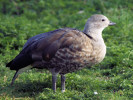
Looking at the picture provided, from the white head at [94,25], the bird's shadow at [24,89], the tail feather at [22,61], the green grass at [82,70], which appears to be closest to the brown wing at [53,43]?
the tail feather at [22,61]

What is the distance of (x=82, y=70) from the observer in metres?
7.23

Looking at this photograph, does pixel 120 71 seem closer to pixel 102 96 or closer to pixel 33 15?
pixel 102 96

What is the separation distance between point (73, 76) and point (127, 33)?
3061 millimetres

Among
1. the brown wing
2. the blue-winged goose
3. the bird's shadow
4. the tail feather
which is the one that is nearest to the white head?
the blue-winged goose

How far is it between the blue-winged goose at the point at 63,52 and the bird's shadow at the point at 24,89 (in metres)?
0.43

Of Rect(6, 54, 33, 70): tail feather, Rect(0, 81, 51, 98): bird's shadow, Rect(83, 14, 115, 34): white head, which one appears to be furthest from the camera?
Rect(83, 14, 115, 34): white head

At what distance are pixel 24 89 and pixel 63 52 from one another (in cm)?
128

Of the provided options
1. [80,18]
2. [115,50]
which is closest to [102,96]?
[115,50]

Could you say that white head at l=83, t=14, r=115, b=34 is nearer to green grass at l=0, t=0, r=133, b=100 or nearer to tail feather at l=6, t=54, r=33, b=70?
green grass at l=0, t=0, r=133, b=100

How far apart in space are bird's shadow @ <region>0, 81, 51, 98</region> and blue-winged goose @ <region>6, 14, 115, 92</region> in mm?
434

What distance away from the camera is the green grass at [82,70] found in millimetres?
5797

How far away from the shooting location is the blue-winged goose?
551 cm

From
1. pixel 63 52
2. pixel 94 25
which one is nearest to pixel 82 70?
pixel 94 25

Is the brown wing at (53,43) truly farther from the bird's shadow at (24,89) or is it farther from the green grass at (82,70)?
the bird's shadow at (24,89)
